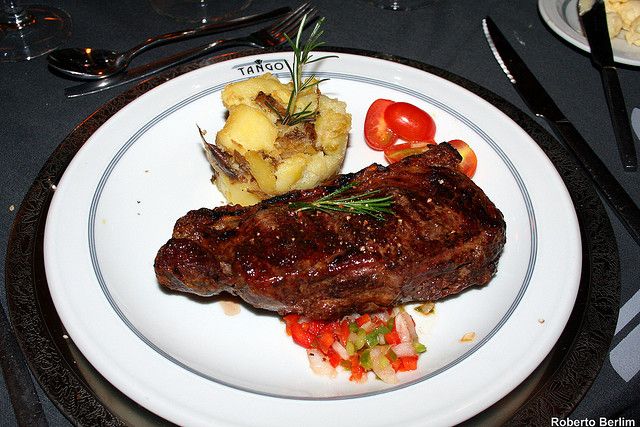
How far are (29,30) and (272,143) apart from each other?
2873 millimetres

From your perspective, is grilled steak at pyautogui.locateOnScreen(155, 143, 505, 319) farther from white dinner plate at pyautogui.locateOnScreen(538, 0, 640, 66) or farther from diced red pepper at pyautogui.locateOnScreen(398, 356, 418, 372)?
white dinner plate at pyautogui.locateOnScreen(538, 0, 640, 66)

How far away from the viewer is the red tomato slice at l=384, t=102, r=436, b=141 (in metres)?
3.87

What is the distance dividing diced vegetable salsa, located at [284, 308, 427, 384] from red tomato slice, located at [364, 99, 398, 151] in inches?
51.2

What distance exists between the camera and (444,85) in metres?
4.06

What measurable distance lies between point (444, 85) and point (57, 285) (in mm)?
2728

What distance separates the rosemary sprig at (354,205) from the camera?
2.89m

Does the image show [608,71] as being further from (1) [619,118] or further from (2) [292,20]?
(2) [292,20]

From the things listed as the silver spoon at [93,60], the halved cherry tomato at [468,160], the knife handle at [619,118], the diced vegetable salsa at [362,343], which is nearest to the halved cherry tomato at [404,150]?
the halved cherry tomato at [468,160]

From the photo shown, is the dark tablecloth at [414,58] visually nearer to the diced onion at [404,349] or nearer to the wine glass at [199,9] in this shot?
the wine glass at [199,9]

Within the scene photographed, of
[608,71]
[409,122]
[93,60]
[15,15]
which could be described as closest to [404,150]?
[409,122]

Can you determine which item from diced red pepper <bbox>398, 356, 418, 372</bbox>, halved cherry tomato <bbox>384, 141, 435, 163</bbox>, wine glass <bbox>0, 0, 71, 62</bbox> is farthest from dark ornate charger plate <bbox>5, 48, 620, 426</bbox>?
wine glass <bbox>0, 0, 71, 62</bbox>

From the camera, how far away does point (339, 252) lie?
2789 millimetres

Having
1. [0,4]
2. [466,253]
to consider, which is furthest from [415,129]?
[0,4]

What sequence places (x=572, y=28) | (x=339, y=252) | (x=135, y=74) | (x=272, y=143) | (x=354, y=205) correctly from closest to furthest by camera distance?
(x=339, y=252)
(x=354, y=205)
(x=272, y=143)
(x=135, y=74)
(x=572, y=28)
